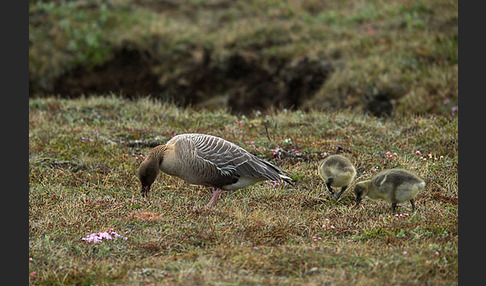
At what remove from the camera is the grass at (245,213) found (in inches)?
231

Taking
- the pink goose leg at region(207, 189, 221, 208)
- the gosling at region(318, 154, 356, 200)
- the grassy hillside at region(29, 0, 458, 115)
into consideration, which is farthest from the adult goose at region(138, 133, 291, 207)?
the grassy hillside at region(29, 0, 458, 115)

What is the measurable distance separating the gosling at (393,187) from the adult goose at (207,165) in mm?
1251

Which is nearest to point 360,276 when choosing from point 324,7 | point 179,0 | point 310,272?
point 310,272

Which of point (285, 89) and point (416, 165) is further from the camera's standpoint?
point (285, 89)

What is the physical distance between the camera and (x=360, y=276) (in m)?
5.62

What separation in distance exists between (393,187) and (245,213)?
2024mm

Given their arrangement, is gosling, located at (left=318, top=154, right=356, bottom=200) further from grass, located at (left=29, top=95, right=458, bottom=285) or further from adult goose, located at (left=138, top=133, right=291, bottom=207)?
adult goose, located at (left=138, top=133, right=291, bottom=207)

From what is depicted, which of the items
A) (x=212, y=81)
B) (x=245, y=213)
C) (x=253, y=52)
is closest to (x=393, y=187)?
(x=245, y=213)

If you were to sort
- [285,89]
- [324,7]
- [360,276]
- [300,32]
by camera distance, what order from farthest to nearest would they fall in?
[324,7] → [300,32] → [285,89] → [360,276]

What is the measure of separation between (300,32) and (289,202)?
13161mm

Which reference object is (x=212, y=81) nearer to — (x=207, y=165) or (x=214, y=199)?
(x=214, y=199)

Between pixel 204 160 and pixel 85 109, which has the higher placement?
pixel 204 160

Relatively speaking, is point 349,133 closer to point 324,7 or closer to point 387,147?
point 387,147

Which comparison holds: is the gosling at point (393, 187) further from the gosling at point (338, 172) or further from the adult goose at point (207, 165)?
the adult goose at point (207, 165)
